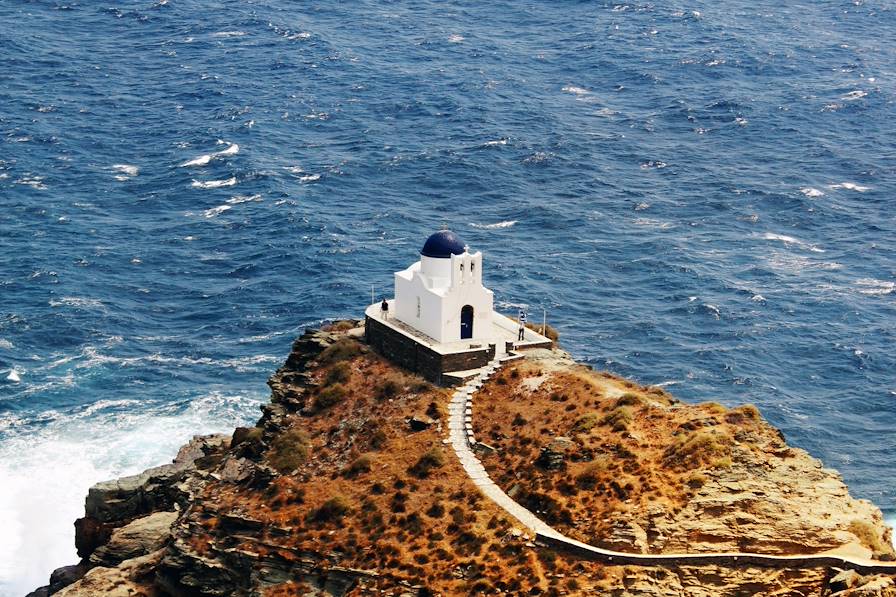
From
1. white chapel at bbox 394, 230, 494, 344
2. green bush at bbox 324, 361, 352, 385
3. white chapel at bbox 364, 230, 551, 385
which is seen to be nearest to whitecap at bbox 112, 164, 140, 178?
white chapel at bbox 364, 230, 551, 385

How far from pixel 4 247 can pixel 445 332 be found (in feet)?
237

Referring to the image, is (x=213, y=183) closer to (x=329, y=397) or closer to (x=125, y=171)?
(x=125, y=171)

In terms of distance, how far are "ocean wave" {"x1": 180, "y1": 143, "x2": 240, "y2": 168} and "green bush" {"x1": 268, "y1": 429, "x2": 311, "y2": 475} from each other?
8519cm

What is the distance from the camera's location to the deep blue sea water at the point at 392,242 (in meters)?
126

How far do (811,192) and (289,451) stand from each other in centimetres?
9528

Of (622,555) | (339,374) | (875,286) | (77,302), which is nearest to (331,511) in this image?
(339,374)

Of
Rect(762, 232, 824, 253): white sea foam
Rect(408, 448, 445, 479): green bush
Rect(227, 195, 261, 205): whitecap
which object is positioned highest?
Rect(408, 448, 445, 479): green bush

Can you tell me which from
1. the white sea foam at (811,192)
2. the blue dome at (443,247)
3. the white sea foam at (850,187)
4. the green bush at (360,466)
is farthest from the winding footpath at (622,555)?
the white sea foam at (850,187)

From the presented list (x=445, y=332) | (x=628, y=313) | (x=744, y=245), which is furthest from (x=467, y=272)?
(x=744, y=245)

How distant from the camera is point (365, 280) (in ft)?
479

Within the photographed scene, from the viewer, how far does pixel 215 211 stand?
533 ft

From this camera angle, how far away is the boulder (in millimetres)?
95625

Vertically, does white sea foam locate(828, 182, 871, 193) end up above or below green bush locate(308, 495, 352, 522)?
below

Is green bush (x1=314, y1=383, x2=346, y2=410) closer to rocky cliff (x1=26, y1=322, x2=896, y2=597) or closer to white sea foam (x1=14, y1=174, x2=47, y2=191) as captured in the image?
rocky cliff (x1=26, y1=322, x2=896, y2=597)
